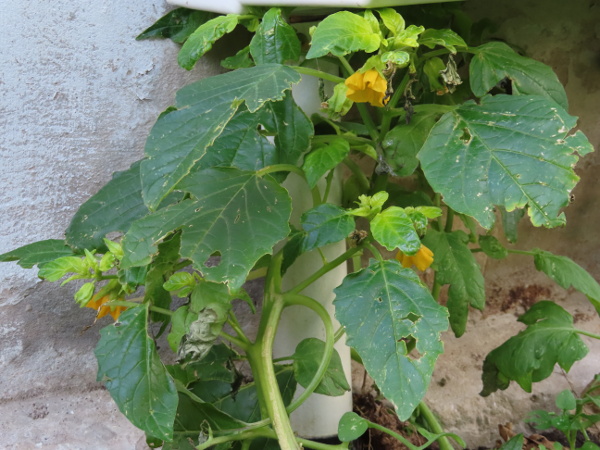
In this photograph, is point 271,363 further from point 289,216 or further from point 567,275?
point 567,275

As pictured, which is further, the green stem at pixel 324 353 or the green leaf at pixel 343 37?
the green stem at pixel 324 353

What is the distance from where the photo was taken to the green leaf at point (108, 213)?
98 cm

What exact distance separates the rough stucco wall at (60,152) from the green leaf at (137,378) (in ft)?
1.21

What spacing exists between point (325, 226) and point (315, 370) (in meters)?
0.25

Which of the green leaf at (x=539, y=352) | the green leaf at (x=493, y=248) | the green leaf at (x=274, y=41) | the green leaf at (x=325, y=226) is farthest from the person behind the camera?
the green leaf at (x=493, y=248)

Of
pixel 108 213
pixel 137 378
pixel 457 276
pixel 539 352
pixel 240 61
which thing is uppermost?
pixel 240 61

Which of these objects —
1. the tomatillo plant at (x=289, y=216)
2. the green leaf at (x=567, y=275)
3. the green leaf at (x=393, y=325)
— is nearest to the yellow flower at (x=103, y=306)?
the tomatillo plant at (x=289, y=216)

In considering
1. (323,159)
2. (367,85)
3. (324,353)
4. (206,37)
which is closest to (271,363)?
(324,353)

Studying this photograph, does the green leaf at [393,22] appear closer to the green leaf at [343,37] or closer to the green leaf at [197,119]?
the green leaf at [343,37]

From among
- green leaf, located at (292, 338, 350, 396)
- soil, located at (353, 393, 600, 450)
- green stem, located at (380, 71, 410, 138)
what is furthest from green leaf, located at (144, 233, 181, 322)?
soil, located at (353, 393, 600, 450)

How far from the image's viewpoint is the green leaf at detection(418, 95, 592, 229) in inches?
29.9

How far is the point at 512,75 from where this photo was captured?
964 millimetres

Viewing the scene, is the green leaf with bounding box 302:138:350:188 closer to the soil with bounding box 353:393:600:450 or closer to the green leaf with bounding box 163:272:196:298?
the green leaf with bounding box 163:272:196:298

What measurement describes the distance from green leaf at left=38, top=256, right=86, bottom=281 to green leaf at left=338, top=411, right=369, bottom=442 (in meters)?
0.43
